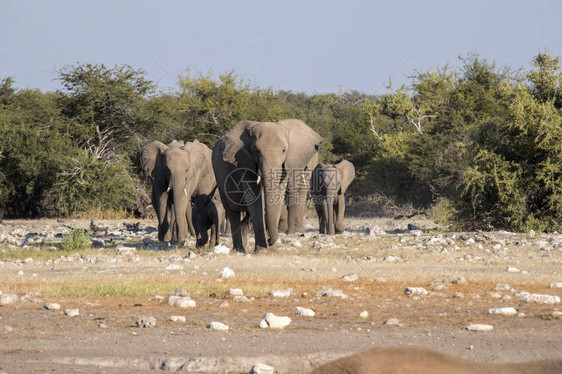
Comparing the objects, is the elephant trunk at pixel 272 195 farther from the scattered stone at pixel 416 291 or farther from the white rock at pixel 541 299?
the white rock at pixel 541 299

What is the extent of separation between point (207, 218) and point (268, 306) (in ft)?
28.4

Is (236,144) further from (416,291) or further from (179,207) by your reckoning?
(416,291)

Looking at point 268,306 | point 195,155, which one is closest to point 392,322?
point 268,306

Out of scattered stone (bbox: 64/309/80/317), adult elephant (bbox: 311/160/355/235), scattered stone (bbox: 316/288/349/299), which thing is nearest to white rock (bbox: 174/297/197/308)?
scattered stone (bbox: 64/309/80/317)

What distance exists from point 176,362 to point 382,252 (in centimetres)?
960

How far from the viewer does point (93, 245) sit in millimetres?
17641

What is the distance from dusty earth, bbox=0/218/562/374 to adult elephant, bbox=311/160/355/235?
6353 mm

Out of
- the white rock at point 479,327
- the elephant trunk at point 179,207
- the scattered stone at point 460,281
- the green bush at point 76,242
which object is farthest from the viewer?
the elephant trunk at point 179,207

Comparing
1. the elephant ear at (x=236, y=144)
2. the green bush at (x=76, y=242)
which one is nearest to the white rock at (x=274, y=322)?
the elephant ear at (x=236, y=144)

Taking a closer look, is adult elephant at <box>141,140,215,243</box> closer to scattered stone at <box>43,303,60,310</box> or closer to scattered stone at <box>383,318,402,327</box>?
scattered stone at <box>43,303,60,310</box>

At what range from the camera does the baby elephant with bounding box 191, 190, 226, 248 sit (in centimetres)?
1658

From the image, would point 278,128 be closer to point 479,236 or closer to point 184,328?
point 479,236

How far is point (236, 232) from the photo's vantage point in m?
15.6

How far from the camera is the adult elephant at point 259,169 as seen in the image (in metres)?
14.2
